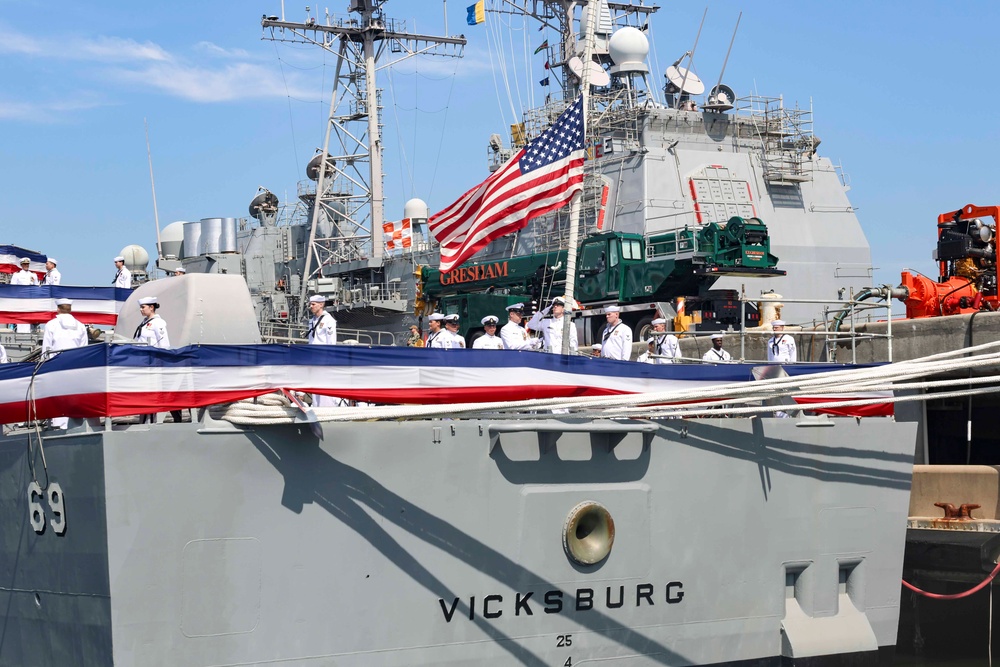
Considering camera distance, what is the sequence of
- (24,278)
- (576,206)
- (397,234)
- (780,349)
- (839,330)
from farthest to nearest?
1. (397,234)
2. (24,278)
3. (839,330)
4. (780,349)
5. (576,206)

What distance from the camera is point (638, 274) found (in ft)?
67.1

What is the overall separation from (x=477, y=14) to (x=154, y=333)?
21.9 meters

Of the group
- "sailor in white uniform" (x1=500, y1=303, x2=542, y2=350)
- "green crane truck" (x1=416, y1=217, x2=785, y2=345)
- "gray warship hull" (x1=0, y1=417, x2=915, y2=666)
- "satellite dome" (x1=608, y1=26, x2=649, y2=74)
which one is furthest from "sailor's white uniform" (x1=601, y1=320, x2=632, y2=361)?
"satellite dome" (x1=608, y1=26, x2=649, y2=74)

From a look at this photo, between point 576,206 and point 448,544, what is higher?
point 576,206

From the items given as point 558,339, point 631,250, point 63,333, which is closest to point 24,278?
point 63,333

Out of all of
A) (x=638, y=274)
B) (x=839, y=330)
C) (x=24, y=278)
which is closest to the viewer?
(x=839, y=330)

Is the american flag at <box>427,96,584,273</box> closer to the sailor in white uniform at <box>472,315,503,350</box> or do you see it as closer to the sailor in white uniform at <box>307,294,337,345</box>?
the sailor in white uniform at <box>472,315,503,350</box>

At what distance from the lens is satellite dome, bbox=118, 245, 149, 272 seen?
76.8 feet

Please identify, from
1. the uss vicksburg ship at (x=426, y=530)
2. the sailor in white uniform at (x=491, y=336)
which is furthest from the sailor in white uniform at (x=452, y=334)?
the uss vicksburg ship at (x=426, y=530)

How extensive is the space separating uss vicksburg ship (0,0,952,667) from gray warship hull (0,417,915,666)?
16 mm

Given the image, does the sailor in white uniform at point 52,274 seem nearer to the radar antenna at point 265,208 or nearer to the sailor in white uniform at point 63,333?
the sailor in white uniform at point 63,333

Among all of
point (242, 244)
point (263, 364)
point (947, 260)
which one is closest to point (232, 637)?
point (263, 364)

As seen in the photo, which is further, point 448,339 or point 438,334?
point 438,334

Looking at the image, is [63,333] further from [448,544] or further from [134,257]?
[134,257]
